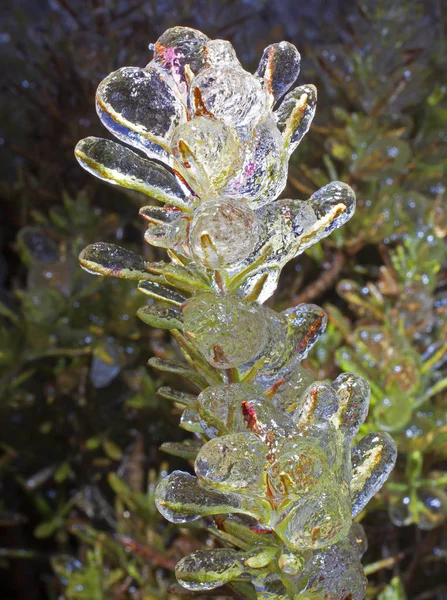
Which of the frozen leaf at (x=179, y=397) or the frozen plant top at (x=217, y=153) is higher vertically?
the frozen plant top at (x=217, y=153)

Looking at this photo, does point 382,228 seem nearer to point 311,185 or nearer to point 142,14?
point 311,185

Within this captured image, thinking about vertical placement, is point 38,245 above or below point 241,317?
below

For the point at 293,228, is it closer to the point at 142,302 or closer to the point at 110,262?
the point at 110,262

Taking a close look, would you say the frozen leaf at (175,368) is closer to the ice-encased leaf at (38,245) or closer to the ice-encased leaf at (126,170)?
the ice-encased leaf at (126,170)

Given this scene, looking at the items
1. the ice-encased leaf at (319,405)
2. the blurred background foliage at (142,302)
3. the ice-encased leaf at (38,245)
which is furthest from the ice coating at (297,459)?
the ice-encased leaf at (38,245)

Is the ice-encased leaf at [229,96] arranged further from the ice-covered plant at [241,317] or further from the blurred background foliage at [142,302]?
the blurred background foliage at [142,302]

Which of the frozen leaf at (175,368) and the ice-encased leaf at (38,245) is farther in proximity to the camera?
the ice-encased leaf at (38,245)

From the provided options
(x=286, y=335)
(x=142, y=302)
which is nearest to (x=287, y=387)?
(x=286, y=335)

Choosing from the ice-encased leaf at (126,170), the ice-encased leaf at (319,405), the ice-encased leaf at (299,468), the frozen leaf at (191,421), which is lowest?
the frozen leaf at (191,421)
